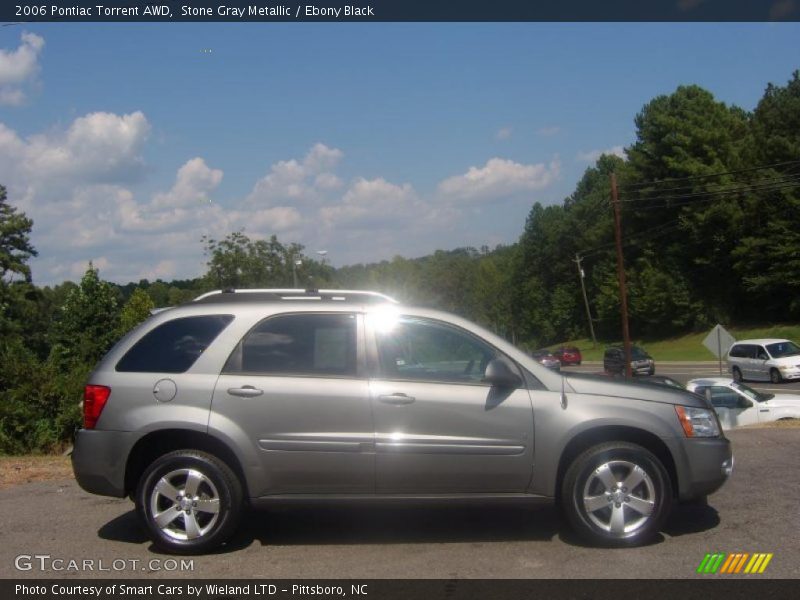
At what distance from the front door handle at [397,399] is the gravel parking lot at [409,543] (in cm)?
101

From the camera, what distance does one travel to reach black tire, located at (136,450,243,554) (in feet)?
18.4

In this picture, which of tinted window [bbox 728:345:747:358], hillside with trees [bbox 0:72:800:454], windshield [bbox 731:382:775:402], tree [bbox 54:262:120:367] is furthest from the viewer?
hillside with trees [bbox 0:72:800:454]

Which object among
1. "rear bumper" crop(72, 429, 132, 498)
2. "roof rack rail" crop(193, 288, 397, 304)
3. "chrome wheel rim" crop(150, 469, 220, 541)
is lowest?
"chrome wheel rim" crop(150, 469, 220, 541)

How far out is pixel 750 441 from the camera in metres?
9.68

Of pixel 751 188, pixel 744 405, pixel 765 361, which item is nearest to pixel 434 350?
pixel 744 405

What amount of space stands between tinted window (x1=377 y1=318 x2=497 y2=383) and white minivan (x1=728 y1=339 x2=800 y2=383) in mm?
31051

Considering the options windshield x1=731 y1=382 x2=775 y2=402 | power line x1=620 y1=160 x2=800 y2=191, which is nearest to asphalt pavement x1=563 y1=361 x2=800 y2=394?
windshield x1=731 y1=382 x2=775 y2=402

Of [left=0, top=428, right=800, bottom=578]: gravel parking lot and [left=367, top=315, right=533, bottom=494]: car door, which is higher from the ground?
[left=367, top=315, right=533, bottom=494]: car door

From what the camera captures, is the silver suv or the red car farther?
the red car

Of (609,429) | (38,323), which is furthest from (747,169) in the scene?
(609,429)
